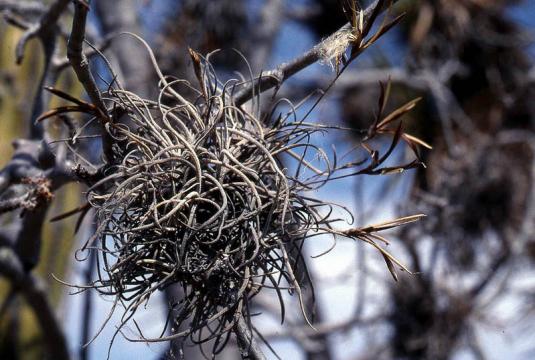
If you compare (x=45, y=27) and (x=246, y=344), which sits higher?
(x=45, y=27)

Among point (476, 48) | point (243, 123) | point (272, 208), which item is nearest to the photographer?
point (272, 208)

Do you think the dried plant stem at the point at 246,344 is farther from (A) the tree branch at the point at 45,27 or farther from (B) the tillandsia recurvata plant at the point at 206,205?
(A) the tree branch at the point at 45,27

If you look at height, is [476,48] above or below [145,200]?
above

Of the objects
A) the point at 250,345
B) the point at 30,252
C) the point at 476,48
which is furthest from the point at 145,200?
the point at 476,48

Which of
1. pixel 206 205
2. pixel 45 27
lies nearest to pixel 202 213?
pixel 206 205

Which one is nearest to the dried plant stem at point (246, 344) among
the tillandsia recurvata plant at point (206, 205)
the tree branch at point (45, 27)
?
the tillandsia recurvata plant at point (206, 205)

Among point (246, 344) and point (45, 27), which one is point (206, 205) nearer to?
point (246, 344)

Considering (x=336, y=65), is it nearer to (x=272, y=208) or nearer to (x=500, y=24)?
(x=272, y=208)

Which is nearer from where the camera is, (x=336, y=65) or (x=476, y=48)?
(x=336, y=65)
